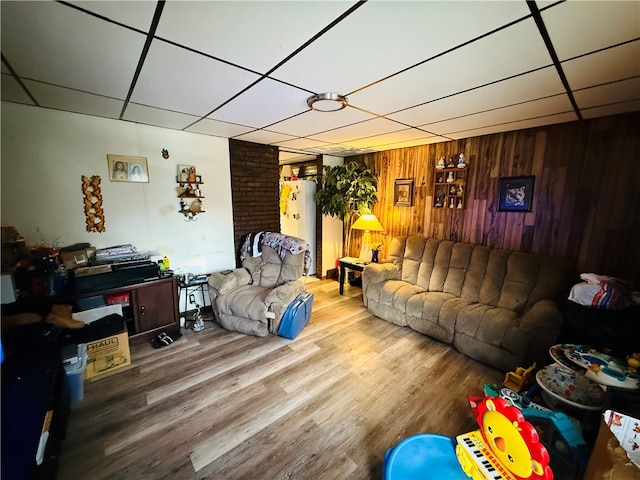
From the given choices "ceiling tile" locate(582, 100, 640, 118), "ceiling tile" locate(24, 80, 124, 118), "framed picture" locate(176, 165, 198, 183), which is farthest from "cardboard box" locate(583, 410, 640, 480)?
"framed picture" locate(176, 165, 198, 183)

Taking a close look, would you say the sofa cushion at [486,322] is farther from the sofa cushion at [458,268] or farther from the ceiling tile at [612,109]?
the ceiling tile at [612,109]

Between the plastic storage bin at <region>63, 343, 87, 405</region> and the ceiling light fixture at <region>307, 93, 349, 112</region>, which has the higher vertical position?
the ceiling light fixture at <region>307, 93, 349, 112</region>

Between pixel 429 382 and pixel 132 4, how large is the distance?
2980 millimetres

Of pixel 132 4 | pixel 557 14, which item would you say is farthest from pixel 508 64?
pixel 132 4

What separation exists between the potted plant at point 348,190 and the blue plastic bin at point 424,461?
3.15 metres

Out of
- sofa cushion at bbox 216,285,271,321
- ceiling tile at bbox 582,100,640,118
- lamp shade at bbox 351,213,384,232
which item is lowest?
sofa cushion at bbox 216,285,271,321

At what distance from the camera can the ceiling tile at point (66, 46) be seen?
1.03 metres

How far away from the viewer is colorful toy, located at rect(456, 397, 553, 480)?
39.2 inches

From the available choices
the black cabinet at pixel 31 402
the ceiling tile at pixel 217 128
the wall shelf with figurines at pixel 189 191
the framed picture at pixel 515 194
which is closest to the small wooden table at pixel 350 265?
the framed picture at pixel 515 194

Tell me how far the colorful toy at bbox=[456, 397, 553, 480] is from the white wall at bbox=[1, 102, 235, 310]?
317 cm

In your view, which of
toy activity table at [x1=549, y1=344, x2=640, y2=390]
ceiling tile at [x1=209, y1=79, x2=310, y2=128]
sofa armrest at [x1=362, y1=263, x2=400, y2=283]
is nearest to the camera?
toy activity table at [x1=549, y1=344, x2=640, y2=390]

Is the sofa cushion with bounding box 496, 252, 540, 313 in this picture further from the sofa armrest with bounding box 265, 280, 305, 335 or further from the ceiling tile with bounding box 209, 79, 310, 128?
the ceiling tile with bounding box 209, 79, 310, 128

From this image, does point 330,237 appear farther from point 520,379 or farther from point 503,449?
point 503,449

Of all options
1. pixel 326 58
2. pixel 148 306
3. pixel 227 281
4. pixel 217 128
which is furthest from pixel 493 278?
pixel 148 306
